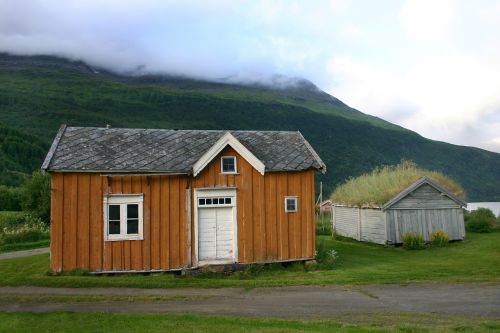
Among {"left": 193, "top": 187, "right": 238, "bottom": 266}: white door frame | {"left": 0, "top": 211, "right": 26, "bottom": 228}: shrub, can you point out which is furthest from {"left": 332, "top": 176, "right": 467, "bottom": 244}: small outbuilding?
{"left": 0, "top": 211, "right": 26, "bottom": 228}: shrub

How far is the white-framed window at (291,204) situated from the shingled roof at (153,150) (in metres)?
1.22

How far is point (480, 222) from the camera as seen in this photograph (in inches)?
1361

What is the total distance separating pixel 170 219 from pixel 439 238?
53.8ft

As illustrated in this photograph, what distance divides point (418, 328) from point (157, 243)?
10.6 m

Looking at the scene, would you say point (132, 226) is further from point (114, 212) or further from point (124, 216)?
point (114, 212)

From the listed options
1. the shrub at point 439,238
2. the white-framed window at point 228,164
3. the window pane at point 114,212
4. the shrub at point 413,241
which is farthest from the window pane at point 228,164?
the shrub at point 439,238

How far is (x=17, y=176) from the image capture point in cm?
6938

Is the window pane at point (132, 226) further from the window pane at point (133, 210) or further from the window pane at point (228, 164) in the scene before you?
the window pane at point (228, 164)

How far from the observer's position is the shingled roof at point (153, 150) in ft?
59.3

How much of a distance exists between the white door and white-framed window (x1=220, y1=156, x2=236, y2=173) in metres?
1.49

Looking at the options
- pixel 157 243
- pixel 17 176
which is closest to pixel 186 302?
pixel 157 243

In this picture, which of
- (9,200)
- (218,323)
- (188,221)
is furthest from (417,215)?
(9,200)

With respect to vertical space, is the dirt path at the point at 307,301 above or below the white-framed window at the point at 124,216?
below

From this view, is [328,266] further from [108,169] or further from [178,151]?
[108,169]
